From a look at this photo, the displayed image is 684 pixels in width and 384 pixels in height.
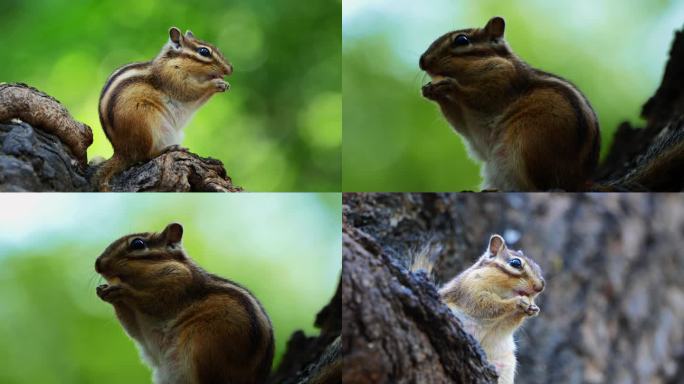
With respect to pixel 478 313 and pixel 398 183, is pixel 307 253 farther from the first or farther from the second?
pixel 478 313

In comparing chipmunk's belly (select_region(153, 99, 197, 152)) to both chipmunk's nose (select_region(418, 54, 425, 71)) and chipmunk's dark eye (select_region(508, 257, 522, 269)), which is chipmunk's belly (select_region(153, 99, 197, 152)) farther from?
chipmunk's dark eye (select_region(508, 257, 522, 269))

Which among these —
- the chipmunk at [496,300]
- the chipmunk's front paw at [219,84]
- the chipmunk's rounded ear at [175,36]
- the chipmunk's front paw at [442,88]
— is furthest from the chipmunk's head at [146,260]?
the chipmunk's front paw at [442,88]

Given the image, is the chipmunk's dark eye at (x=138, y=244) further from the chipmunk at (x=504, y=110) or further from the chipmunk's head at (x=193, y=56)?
the chipmunk at (x=504, y=110)

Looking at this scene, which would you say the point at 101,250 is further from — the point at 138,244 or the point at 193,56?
the point at 193,56

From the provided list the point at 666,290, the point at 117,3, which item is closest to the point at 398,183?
the point at 117,3

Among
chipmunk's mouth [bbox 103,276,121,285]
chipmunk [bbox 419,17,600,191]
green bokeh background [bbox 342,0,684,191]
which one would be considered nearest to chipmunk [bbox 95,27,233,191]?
chipmunk's mouth [bbox 103,276,121,285]
